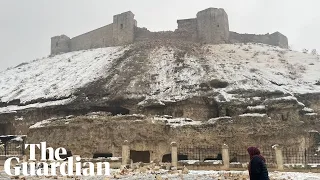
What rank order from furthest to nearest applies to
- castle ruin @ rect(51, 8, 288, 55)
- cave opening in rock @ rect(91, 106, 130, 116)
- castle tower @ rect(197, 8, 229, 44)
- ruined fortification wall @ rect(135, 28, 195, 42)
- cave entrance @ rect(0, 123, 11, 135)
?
ruined fortification wall @ rect(135, 28, 195, 42) → castle ruin @ rect(51, 8, 288, 55) → castle tower @ rect(197, 8, 229, 44) → cave entrance @ rect(0, 123, 11, 135) → cave opening in rock @ rect(91, 106, 130, 116)

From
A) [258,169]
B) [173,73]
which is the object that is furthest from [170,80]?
[258,169]

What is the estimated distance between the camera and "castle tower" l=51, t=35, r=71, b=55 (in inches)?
2279

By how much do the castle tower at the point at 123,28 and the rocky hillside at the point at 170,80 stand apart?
321 centimetres

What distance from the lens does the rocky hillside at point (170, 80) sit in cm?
3098

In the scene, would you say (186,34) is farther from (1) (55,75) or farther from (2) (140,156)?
(2) (140,156)

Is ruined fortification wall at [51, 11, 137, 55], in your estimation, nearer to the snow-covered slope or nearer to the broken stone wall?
the snow-covered slope

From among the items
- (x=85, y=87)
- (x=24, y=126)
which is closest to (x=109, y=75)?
(x=85, y=87)

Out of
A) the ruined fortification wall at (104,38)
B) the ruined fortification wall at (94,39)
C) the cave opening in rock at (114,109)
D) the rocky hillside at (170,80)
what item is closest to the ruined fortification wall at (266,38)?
the rocky hillside at (170,80)

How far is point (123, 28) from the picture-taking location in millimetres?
51125

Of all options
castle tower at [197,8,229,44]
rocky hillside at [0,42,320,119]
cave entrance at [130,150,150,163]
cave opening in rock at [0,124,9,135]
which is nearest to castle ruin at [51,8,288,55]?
castle tower at [197,8,229,44]

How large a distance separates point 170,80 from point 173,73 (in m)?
1.86

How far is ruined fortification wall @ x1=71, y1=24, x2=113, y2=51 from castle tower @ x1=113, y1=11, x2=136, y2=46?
121 centimetres

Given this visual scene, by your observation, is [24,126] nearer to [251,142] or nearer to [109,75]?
[109,75]

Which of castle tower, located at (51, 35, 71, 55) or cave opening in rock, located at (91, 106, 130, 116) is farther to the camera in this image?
castle tower, located at (51, 35, 71, 55)
